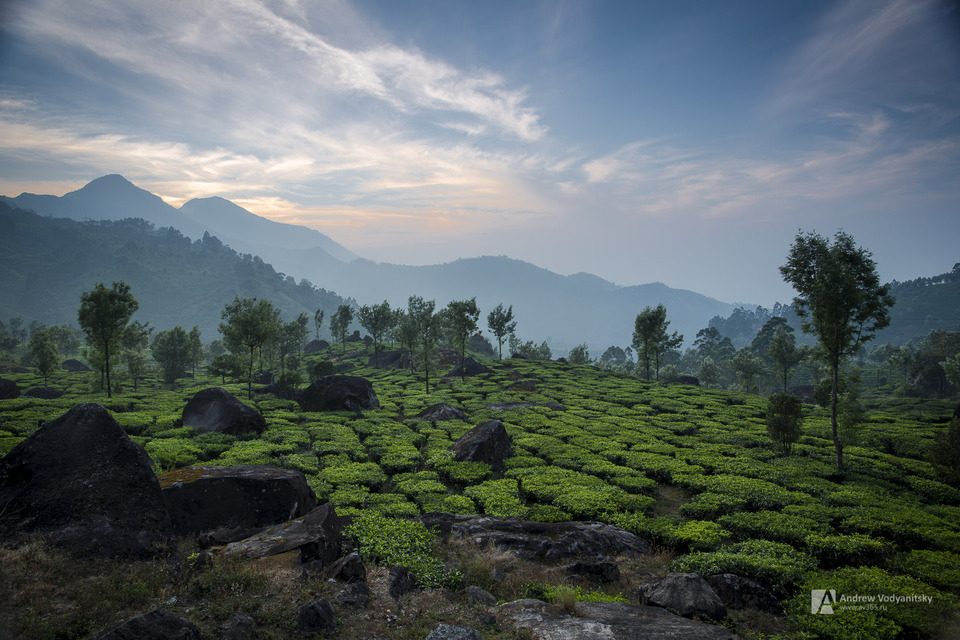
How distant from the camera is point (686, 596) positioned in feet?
33.0

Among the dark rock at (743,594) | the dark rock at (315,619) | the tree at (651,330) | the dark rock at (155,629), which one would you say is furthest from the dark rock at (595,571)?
the tree at (651,330)

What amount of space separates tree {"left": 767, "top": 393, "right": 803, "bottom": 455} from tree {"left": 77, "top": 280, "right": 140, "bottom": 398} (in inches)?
2070

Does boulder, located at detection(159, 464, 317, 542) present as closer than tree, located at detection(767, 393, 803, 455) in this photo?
Yes

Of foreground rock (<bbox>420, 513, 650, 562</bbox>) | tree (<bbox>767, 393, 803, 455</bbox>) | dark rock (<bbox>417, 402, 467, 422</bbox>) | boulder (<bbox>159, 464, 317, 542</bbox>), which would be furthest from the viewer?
dark rock (<bbox>417, 402, 467, 422</bbox>)

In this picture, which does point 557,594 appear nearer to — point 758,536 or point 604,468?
point 758,536

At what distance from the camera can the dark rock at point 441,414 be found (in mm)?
34037

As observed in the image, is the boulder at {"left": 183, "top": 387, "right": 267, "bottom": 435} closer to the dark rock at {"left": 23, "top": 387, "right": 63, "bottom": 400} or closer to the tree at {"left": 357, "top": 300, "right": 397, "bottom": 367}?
the dark rock at {"left": 23, "top": 387, "right": 63, "bottom": 400}

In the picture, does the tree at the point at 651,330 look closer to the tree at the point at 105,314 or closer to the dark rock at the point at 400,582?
the dark rock at the point at 400,582

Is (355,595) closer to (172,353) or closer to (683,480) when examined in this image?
(683,480)

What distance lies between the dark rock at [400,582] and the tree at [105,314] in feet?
135

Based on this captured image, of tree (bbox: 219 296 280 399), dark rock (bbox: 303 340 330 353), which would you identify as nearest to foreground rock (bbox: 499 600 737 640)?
tree (bbox: 219 296 280 399)

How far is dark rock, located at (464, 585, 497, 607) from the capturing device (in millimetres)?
10182

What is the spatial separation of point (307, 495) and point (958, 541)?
77.0 feet

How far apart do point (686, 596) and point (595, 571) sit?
264 cm
